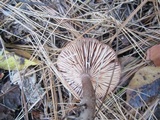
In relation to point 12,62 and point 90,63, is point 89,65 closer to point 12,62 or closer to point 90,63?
point 90,63

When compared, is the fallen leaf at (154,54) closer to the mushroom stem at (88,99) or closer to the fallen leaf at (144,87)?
the fallen leaf at (144,87)

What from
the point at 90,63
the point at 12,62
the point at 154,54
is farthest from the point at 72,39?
the point at 154,54

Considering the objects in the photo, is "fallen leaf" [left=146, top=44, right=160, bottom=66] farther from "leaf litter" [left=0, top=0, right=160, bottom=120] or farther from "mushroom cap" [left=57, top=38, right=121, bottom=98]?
"mushroom cap" [left=57, top=38, right=121, bottom=98]

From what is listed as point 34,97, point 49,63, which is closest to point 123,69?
point 49,63

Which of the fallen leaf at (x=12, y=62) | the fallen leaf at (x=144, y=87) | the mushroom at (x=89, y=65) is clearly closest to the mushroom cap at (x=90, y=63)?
the mushroom at (x=89, y=65)

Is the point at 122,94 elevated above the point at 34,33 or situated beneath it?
situated beneath

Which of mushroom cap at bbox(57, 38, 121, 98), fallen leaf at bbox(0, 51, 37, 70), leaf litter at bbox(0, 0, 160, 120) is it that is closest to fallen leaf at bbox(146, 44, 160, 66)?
leaf litter at bbox(0, 0, 160, 120)

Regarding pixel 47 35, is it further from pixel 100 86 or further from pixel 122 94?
pixel 122 94

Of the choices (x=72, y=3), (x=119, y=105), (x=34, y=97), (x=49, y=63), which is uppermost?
(x=72, y=3)
